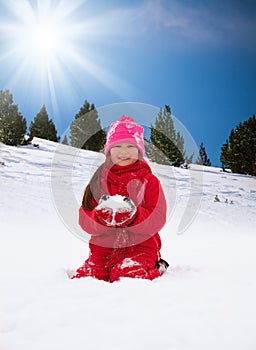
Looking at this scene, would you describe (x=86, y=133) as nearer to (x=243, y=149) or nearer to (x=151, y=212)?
(x=243, y=149)

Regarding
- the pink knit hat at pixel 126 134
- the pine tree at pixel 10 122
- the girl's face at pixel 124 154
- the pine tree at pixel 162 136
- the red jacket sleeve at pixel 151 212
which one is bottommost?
the red jacket sleeve at pixel 151 212

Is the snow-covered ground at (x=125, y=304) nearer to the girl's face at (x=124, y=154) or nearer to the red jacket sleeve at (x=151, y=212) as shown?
the red jacket sleeve at (x=151, y=212)

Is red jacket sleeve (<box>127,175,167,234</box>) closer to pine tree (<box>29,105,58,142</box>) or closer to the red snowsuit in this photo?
the red snowsuit

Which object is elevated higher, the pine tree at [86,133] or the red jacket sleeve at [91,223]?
the pine tree at [86,133]

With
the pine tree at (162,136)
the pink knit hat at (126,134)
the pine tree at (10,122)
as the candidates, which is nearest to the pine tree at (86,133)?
the pine tree at (10,122)

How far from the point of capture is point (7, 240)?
4.05 meters

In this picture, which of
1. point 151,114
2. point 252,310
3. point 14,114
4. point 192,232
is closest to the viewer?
point 252,310

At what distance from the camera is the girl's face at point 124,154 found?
9.87 feet

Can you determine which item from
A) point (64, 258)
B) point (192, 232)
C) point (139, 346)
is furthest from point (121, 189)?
point (192, 232)

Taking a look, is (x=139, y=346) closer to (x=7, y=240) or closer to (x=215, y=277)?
(x=215, y=277)

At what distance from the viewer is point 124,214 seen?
8.01 ft

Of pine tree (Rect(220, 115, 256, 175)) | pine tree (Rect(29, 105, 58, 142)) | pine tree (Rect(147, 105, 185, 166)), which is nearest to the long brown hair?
pine tree (Rect(147, 105, 185, 166))

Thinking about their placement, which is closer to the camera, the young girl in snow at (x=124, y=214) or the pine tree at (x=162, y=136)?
the young girl in snow at (x=124, y=214)

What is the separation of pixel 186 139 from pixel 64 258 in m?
1.90
